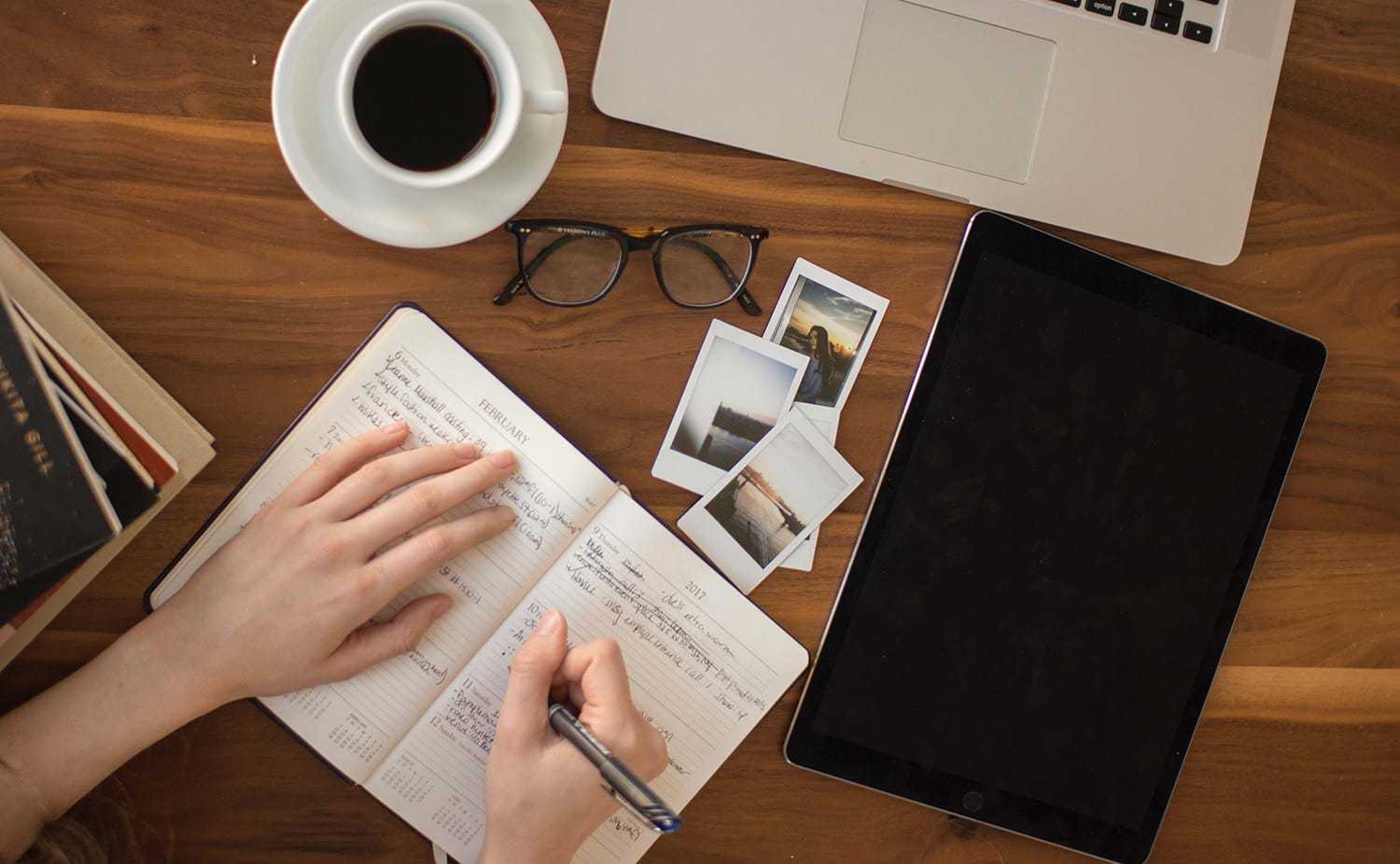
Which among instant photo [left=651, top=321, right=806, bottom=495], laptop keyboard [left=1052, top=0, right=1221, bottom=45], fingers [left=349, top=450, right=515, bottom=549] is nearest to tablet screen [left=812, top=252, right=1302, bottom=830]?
instant photo [left=651, top=321, right=806, bottom=495]

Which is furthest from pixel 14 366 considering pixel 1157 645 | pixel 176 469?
pixel 1157 645

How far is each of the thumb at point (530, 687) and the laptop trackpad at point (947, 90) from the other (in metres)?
0.49

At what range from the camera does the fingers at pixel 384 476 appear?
2.36 feet

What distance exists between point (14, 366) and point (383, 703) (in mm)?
369

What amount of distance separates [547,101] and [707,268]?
0.71 feet

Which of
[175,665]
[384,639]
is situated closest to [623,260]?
[384,639]

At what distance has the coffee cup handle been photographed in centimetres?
63

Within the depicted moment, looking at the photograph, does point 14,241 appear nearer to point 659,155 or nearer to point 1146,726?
point 659,155

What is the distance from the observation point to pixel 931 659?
804 millimetres

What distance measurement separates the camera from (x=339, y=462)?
2.40ft

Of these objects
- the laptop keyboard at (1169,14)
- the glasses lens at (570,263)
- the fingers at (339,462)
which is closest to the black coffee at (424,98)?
the glasses lens at (570,263)

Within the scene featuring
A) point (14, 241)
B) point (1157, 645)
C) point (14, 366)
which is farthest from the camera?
point (1157, 645)

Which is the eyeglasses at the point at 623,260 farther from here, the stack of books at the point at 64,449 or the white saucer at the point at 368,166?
the stack of books at the point at 64,449

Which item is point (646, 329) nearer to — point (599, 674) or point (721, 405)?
point (721, 405)
